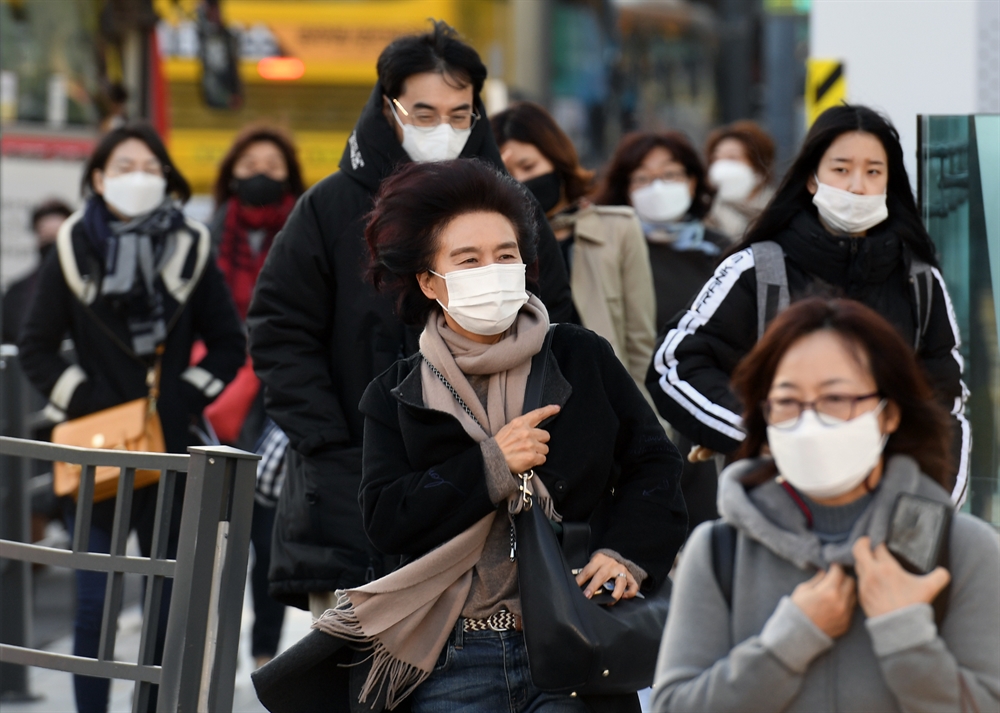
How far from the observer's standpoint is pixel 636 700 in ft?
10.5

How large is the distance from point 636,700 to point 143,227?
3.19m

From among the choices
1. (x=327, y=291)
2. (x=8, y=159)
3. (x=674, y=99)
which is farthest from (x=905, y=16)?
(x=674, y=99)

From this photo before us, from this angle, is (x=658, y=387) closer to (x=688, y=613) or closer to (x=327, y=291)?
(x=327, y=291)

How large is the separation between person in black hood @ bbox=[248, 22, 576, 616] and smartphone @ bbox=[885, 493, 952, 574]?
1898mm

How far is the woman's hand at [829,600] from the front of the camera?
2402 mm

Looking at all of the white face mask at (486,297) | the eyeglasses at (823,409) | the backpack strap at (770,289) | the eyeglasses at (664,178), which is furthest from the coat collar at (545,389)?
the eyeglasses at (664,178)

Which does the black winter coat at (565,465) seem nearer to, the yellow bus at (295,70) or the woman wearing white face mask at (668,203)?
the woman wearing white face mask at (668,203)

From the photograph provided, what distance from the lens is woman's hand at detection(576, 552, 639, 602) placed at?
3.12 m

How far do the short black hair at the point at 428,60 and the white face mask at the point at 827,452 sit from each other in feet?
6.93

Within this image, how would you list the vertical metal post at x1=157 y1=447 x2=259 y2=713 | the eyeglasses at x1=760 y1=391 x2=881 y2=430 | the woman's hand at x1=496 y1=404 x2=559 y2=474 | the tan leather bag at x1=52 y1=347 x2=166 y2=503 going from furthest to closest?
the tan leather bag at x1=52 y1=347 x2=166 y2=503 < the vertical metal post at x1=157 y1=447 x2=259 y2=713 < the woman's hand at x1=496 y1=404 x2=559 y2=474 < the eyeglasses at x1=760 y1=391 x2=881 y2=430

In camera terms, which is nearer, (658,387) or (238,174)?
(658,387)

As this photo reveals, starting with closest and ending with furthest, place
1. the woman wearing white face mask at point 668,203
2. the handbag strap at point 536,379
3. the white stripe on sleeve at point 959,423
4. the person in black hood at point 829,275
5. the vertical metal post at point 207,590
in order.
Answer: the handbag strap at point 536,379
the vertical metal post at point 207,590
the white stripe on sleeve at point 959,423
the person in black hood at point 829,275
the woman wearing white face mask at point 668,203

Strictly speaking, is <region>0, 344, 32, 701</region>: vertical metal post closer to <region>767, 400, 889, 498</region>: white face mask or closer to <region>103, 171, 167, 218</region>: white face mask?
<region>103, 171, 167, 218</region>: white face mask

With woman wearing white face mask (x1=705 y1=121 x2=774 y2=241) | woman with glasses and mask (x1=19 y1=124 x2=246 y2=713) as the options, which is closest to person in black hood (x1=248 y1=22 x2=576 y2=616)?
woman with glasses and mask (x1=19 y1=124 x2=246 y2=713)
